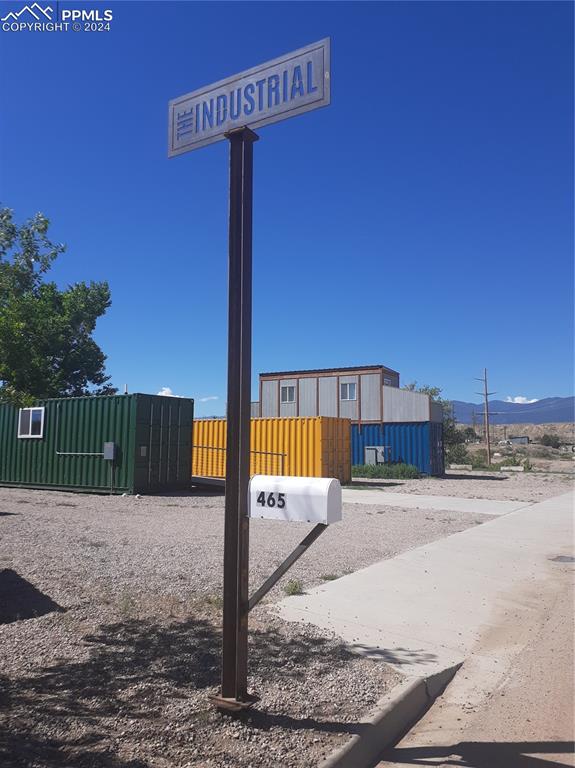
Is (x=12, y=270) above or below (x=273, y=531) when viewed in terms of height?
above

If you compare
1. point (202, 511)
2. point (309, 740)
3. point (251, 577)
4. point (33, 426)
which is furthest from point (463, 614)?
point (33, 426)

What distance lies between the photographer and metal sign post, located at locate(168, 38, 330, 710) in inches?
138

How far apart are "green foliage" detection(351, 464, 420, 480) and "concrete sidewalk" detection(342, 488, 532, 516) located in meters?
8.06

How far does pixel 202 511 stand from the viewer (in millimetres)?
14453

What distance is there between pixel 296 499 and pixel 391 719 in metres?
1.53

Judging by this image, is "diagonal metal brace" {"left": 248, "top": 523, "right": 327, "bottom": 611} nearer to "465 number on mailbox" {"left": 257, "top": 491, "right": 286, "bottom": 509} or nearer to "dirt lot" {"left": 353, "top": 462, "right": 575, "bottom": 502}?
"465 number on mailbox" {"left": 257, "top": 491, "right": 286, "bottom": 509}

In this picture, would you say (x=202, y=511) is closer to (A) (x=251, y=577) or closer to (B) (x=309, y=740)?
(A) (x=251, y=577)

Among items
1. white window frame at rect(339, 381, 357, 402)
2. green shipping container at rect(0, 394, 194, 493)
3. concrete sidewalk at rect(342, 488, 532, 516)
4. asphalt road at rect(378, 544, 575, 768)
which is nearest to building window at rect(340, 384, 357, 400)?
white window frame at rect(339, 381, 357, 402)

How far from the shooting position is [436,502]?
1797 cm

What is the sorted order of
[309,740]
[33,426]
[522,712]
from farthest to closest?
[33,426] → [522,712] → [309,740]

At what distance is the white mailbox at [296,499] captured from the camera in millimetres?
3377

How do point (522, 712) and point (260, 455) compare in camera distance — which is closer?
point (522, 712)

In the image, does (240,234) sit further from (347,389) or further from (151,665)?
(347,389)

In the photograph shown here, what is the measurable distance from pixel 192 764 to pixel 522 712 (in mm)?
2238
